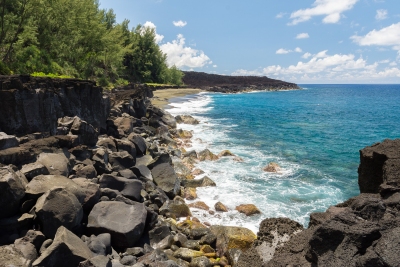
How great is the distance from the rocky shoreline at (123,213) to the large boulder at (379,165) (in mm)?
27

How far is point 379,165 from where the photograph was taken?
25.0 feet

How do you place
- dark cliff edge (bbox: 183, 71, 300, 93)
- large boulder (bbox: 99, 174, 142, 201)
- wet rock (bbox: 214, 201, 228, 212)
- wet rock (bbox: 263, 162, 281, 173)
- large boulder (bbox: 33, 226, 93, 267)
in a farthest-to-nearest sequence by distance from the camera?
dark cliff edge (bbox: 183, 71, 300, 93) → wet rock (bbox: 263, 162, 281, 173) → wet rock (bbox: 214, 201, 228, 212) → large boulder (bbox: 99, 174, 142, 201) → large boulder (bbox: 33, 226, 93, 267)

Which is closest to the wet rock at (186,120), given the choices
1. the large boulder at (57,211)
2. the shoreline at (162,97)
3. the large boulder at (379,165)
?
the shoreline at (162,97)

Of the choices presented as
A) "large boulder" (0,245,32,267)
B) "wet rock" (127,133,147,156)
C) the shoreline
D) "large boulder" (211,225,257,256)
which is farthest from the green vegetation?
"large boulder" (211,225,257,256)

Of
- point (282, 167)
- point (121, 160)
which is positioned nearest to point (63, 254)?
point (121, 160)

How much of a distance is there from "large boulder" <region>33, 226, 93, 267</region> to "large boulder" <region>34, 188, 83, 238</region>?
2.18ft

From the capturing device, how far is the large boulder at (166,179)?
1251 cm

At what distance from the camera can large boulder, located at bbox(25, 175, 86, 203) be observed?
23.7 ft

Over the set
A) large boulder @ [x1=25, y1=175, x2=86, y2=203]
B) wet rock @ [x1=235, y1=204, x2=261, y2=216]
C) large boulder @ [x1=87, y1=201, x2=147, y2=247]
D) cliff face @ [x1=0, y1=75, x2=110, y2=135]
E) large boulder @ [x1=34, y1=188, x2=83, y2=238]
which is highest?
cliff face @ [x1=0, y1=75, x2=110, y2=135]

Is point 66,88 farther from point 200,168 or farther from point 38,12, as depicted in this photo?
point 38,12

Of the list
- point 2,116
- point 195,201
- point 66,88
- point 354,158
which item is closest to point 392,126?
point 354,158

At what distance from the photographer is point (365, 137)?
30484 millimetres

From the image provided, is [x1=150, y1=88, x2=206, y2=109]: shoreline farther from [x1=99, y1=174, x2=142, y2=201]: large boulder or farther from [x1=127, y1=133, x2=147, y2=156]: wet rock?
[x1=99, y1=174, x2=142, y2=201]: large boulder

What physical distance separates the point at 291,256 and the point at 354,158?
741 inches
